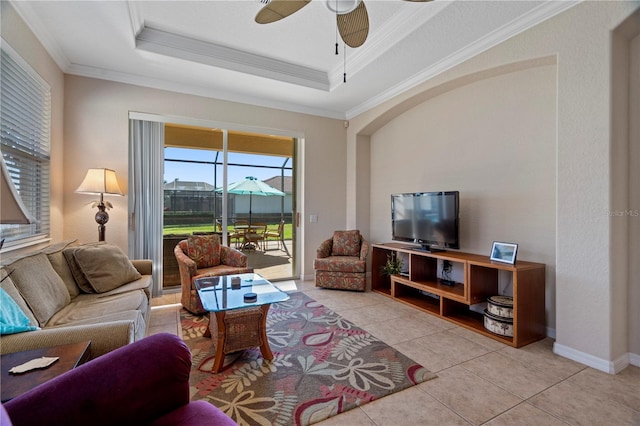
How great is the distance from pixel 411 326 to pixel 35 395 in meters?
2.91

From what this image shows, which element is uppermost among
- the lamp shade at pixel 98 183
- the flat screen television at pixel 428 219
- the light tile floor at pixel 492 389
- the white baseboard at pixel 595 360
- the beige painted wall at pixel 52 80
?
the beige painted wall at pixel 52 80

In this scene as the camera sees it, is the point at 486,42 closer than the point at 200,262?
Yes

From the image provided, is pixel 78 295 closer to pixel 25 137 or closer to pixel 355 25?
pixel 25 137

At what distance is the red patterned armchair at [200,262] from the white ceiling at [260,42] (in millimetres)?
2141

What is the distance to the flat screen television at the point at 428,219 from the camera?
3352 mm

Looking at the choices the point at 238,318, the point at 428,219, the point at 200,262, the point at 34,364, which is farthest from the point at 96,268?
the point at 428,219

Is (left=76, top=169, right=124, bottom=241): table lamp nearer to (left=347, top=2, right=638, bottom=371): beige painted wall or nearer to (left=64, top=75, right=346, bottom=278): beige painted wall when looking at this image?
(left=64, top=75, right=346, bottom=278): beige painted wall

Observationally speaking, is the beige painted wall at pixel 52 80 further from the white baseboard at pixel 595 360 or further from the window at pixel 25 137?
the white baseboard at pixel 595 360

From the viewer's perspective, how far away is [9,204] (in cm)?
101

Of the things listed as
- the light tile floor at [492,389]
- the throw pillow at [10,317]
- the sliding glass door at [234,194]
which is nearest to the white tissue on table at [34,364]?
the throw pillow at [10,317]

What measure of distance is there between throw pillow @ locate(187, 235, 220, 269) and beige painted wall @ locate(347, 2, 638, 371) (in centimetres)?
367

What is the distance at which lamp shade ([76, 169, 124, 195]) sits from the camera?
3.18 m

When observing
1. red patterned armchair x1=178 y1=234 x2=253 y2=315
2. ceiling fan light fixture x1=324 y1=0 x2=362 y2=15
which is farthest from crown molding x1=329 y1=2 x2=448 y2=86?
red patterned armchair x1=178 y1=234 x2=253 y2=315

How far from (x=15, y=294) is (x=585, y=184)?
4.01 meters
